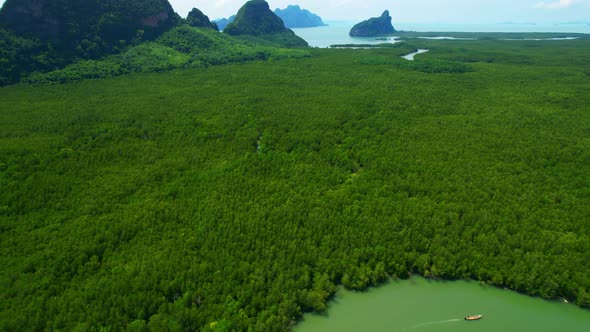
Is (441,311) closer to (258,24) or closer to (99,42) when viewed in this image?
(99,42)

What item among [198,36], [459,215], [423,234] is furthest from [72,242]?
[198,36]

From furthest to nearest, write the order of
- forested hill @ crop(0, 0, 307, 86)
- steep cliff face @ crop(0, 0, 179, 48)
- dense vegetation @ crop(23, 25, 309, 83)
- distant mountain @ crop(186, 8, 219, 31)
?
distant mountain @ crop(186, 8, 219, 31)
steep cliff face @ crop(0, 0, 179, 48)
dense vegetation @ crop(23, 25, 309, 83)
forested hill @ crop(0, 0, 307, 86)

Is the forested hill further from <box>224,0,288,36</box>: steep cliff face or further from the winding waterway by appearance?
the winding waterway

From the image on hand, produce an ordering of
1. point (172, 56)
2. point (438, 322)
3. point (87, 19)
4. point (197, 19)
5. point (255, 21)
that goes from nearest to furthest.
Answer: point (438, 322) → point (87, 19) → point (172, 56) → point (197, 19) → point (255, 21)

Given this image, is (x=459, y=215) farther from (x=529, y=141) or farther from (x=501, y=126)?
(x=501, y=126)

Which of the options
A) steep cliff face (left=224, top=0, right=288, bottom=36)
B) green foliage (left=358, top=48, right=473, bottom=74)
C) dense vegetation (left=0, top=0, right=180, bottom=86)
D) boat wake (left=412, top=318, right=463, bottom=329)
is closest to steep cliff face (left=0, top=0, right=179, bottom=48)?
dense vegetation (left=0, top=0, right=180, bottom=86)

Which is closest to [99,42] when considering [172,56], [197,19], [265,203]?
[172,56]
